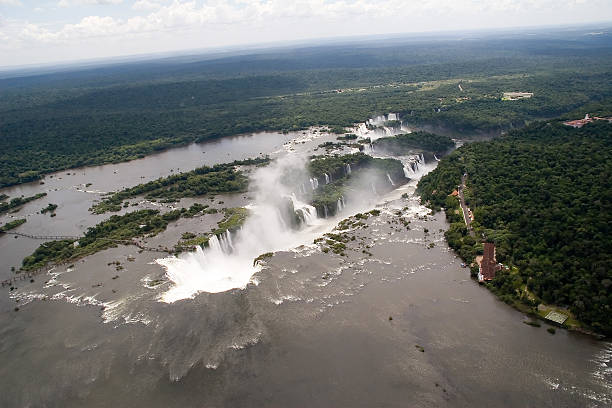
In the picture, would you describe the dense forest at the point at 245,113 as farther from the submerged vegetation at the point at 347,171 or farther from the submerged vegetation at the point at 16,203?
the submerged vegetation at the point at 347,171

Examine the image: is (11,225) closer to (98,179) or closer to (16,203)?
(16,203)

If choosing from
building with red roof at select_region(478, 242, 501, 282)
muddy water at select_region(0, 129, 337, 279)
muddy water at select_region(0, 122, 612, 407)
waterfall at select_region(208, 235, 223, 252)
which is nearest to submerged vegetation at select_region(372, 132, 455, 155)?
muddy water at select_region(0, 129, 337, 279)

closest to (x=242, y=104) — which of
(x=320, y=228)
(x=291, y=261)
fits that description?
(x=320, y=228)

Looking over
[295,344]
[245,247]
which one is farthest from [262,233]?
[295,344]

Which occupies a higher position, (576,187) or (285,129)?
(576,187)

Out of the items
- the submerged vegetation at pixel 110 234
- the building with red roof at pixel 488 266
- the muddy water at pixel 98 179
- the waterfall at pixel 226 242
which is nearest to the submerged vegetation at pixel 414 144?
the muddy water at pixel 98 179

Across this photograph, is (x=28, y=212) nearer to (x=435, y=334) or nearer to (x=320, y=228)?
(x=320, y=228)
